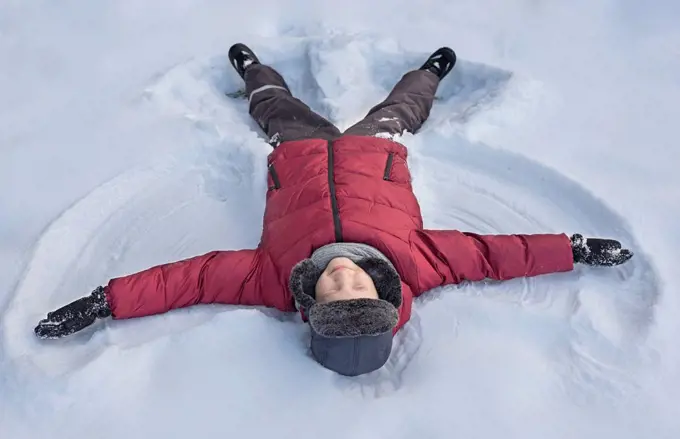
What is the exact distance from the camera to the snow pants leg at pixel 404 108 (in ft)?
8.16

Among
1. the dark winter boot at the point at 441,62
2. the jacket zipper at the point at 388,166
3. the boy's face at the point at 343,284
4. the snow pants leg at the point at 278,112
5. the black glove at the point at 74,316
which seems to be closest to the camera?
the boy's face at the point at 343,284

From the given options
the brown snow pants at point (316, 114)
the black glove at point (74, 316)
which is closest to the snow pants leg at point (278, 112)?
the brown snow pants at point (316, 114)

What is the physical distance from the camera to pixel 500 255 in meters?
2.00

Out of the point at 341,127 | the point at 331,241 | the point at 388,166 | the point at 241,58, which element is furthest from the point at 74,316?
the point at 241,58

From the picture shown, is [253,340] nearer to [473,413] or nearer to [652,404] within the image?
[473,413]

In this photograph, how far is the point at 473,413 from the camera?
1.71 m

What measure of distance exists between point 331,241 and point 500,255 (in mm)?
531

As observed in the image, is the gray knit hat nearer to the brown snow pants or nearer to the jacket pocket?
the jacket pocket

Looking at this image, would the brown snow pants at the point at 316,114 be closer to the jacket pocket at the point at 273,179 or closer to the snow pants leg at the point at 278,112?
the snow pants leg at the point at 278,112

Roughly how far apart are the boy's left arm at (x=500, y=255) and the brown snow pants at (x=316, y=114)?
24.5 inches

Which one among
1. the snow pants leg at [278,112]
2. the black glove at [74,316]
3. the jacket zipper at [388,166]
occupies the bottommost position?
the black glove at [74,316]

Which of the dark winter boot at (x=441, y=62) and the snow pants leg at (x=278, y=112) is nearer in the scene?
the snow pants leg at (x=278, y=112)

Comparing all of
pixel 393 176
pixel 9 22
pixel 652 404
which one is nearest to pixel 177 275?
pixel 393 176

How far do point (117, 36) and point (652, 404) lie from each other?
273 centimetres
